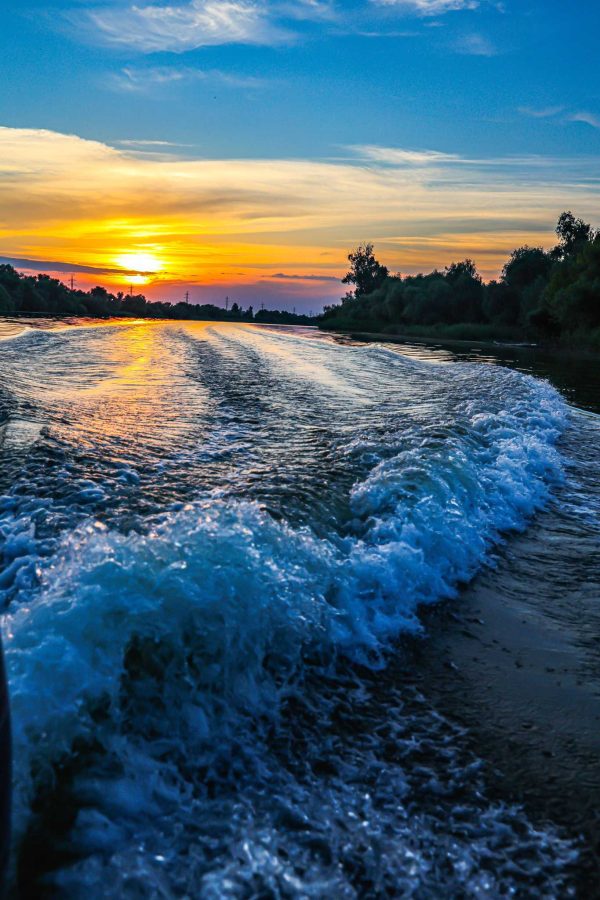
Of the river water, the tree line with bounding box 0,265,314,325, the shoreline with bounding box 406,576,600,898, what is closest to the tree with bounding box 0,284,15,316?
the tree line with bounding box 0,265,314,325

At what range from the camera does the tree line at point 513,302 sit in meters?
40.8

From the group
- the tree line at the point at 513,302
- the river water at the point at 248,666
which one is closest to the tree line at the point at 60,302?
the tree line at the point at 513,302

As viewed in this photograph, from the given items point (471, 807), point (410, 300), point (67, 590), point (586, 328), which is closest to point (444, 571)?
point (471, 807)

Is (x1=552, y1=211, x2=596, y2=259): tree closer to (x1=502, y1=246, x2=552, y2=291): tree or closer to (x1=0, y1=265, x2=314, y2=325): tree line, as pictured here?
(x1=502, y1=246, x2=552, y2=291): tree

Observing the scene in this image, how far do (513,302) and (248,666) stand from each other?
198ft

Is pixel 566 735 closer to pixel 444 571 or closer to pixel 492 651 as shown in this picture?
pixel 492 651

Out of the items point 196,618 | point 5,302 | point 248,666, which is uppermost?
point 5,302

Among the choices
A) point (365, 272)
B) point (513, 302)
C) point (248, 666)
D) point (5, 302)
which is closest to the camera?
point (248, 666)

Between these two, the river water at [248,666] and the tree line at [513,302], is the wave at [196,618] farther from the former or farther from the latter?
the tree line at [513,302]

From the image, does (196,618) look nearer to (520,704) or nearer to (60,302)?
(520,704)

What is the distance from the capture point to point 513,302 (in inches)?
2290

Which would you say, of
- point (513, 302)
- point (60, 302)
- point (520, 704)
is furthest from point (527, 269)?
point (520, 704)

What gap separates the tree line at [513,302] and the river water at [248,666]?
3463 cm

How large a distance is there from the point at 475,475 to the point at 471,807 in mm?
3871
